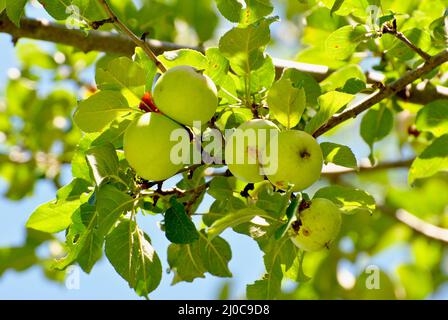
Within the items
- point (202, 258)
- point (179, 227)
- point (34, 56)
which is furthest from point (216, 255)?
point (34, 56)

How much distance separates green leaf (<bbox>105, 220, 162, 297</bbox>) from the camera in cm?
153

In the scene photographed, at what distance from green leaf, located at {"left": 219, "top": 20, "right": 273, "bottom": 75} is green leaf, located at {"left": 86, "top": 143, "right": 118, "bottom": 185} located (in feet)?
1.05

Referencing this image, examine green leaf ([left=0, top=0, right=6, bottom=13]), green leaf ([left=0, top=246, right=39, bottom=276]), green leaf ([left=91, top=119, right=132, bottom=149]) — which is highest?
green leaf ([left=0, top=0, right=6, bottom=13])

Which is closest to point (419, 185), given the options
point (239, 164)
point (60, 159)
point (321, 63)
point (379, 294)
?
point (379, 294)

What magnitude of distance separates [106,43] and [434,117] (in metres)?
0.94

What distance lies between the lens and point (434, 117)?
6.59 ft

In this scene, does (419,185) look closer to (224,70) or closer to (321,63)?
(321,63)

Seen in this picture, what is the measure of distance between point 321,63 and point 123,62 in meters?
0.98

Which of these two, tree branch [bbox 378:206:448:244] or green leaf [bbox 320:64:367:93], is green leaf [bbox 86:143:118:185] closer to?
green leaf [bbox 320:64:367:93]

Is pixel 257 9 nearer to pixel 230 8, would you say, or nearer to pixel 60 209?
pixel 230 8

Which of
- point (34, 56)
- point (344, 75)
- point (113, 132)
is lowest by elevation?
point (113, 132)

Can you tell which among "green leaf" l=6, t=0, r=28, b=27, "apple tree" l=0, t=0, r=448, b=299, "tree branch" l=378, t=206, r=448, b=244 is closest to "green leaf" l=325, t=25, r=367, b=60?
"apple tree" l=0, t=0, r=448, b=299

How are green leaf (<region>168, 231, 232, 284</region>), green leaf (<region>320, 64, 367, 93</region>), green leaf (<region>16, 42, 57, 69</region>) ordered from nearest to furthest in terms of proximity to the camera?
green leaf (<region>168, 231, 232, 284</region>)
green leaf (<region>320, 64, 367, 93</region>)
green leaf (<region>16, 42, 57, 69</region>)

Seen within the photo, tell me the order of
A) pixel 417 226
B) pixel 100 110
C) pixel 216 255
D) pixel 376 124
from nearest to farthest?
pixel 100 110 < pixel 216 255 < pixel 376 124 < pixel 417 226
